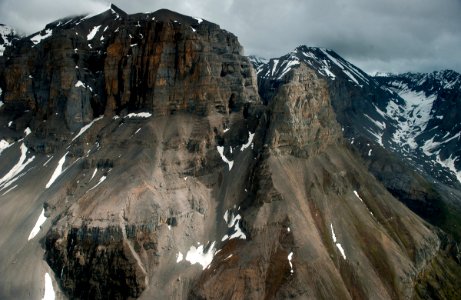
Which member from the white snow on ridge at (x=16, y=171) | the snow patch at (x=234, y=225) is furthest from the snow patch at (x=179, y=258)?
the white snow on ridge at (x=16, y=171)

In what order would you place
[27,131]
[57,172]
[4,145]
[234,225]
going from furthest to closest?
[27,131]
[4,145]
[57,172]
[234,225]

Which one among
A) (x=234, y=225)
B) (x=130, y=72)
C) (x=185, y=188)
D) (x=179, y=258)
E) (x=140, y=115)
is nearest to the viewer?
(x=179, y=258)

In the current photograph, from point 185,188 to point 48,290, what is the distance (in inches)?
1567

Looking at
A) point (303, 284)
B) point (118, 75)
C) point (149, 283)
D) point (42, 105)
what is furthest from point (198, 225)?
point (42, 105)

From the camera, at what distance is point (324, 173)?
4870 inches

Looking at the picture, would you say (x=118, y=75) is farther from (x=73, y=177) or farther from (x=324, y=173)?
(x=324, y=173)

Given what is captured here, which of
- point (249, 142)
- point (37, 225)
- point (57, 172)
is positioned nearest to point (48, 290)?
point (37, 225)

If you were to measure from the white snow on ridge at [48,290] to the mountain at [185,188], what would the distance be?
0.54 metres

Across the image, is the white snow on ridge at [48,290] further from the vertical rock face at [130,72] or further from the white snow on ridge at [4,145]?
the white snow on ridge at [4,145]

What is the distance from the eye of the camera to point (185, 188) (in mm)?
117562

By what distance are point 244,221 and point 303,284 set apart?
21112mm

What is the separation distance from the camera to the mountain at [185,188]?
333 ft

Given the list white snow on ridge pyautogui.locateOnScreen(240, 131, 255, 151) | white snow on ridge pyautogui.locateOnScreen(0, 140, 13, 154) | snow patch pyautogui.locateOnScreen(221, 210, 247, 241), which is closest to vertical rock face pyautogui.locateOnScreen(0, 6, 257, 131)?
white snow on ridge pyautogui.locateOnScreen(240, 131, 255, 151)

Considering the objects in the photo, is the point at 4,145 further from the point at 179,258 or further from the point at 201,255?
the point at 201,255
